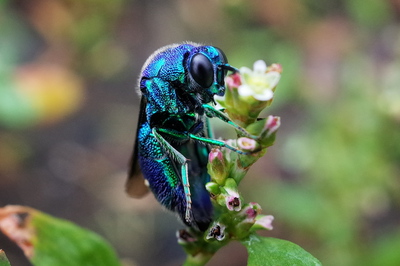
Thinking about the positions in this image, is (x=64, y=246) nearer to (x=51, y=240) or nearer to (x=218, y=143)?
(x=51, y=240)

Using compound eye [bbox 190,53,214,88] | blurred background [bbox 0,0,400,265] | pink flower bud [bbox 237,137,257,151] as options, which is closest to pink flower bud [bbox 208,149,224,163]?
pink flower bud [bbox 237,137,257,151]

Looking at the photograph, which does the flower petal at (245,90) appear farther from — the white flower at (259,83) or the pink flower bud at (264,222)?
the pink flower bud at (264,222)

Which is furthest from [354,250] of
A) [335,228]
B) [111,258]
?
[111,258]

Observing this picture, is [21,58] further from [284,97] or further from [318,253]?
[318,253]

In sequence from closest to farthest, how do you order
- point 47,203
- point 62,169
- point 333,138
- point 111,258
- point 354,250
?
point 111,258 < point 354,250 < point 333,138 < point 47,203 < point 62,169

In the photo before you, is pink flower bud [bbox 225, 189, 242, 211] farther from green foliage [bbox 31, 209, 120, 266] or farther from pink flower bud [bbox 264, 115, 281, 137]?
green foliage [bbox 31, 209, 120, 266]

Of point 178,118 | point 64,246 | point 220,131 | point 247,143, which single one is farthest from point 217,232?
point 220,131

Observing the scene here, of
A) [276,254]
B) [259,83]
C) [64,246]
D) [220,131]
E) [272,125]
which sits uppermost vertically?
[259,83]

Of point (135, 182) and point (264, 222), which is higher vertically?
point (264, 222)
